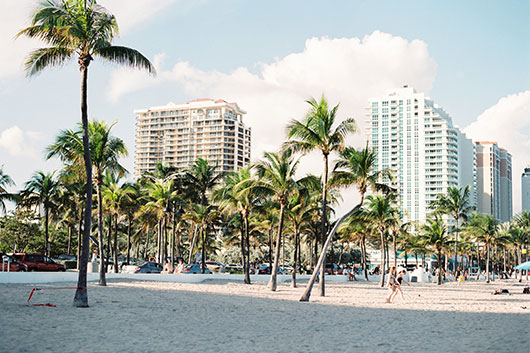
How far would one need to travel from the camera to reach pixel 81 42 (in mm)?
17672

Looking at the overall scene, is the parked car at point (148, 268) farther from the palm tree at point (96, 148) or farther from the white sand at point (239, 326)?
the white sand at point (239, 326)

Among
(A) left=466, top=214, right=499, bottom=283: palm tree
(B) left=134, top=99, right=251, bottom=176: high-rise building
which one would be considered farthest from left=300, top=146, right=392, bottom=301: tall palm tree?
(B) left=134, top=99, right=251, bottom=176: high-rise building

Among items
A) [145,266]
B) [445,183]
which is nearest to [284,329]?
[145,266]

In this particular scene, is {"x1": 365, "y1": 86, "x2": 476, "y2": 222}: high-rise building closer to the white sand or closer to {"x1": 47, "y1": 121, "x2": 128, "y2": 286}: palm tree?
{"x1": 47, "y1": 121, "x2": 128, "y2": 286}: palm tree

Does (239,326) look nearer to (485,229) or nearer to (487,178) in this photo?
(485,229)

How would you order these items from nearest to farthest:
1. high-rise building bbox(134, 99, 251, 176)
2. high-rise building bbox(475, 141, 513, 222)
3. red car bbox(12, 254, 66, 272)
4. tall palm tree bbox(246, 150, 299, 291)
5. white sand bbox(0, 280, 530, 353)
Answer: white sand bbox(0, 280, 530, 353) → tall palm tree bbox(246, 150, 299, 291) → red car bbox(12, 254, 66, 272) → high-rise building bbox(134, 99, 251, 176) → high-rise building bbox(475, 141, 513, 222)

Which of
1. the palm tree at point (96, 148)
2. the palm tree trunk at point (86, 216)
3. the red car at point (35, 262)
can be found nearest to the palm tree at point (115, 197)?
the red car at point (35, 262)

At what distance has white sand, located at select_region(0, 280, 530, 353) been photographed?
11.1 meters

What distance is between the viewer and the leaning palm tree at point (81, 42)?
1669cm

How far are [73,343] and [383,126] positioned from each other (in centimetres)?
15946

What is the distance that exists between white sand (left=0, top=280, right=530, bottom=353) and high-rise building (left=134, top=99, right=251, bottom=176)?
137m

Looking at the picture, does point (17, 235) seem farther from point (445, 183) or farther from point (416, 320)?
point (445, 183)

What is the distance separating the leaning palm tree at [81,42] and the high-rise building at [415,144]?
14029 centimetres

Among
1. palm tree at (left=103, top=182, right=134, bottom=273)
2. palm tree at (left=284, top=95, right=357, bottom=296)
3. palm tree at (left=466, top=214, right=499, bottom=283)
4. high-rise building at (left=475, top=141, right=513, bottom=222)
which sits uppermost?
high-rise building at (left=475, top=141, right=513, bottom=222)
